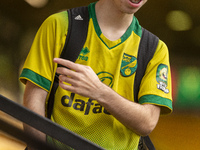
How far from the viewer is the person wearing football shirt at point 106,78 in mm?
500

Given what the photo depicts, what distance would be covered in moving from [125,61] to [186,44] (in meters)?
0.67

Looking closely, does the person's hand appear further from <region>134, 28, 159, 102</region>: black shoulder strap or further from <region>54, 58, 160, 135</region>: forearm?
<region>134, 28, 159, 102</region>: black shoulder strap

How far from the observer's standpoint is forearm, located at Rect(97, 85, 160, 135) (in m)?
0.47

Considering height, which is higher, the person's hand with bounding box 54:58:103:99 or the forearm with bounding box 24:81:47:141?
the person's hand with bounding box 54:58:103:99

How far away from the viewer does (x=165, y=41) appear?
1.16 m

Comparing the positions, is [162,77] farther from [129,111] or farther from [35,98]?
[35,98]

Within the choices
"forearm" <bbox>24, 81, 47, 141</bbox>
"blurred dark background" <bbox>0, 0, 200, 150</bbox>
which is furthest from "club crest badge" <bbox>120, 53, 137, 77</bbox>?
"blurred dark background" <bbox>0, 0, 200, 150</bbox>

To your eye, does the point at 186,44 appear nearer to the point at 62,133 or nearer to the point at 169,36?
the point at 169,36

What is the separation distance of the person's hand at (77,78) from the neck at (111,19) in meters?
0.12

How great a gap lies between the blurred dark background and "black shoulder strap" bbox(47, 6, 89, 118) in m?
0.56

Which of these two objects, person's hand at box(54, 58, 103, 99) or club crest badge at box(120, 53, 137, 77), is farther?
club crest badge at box(120, 53, 137, 77)

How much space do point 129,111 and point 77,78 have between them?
10 cm

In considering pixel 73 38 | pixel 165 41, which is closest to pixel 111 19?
pixel 73 38

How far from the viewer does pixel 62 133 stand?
0.93 feet
